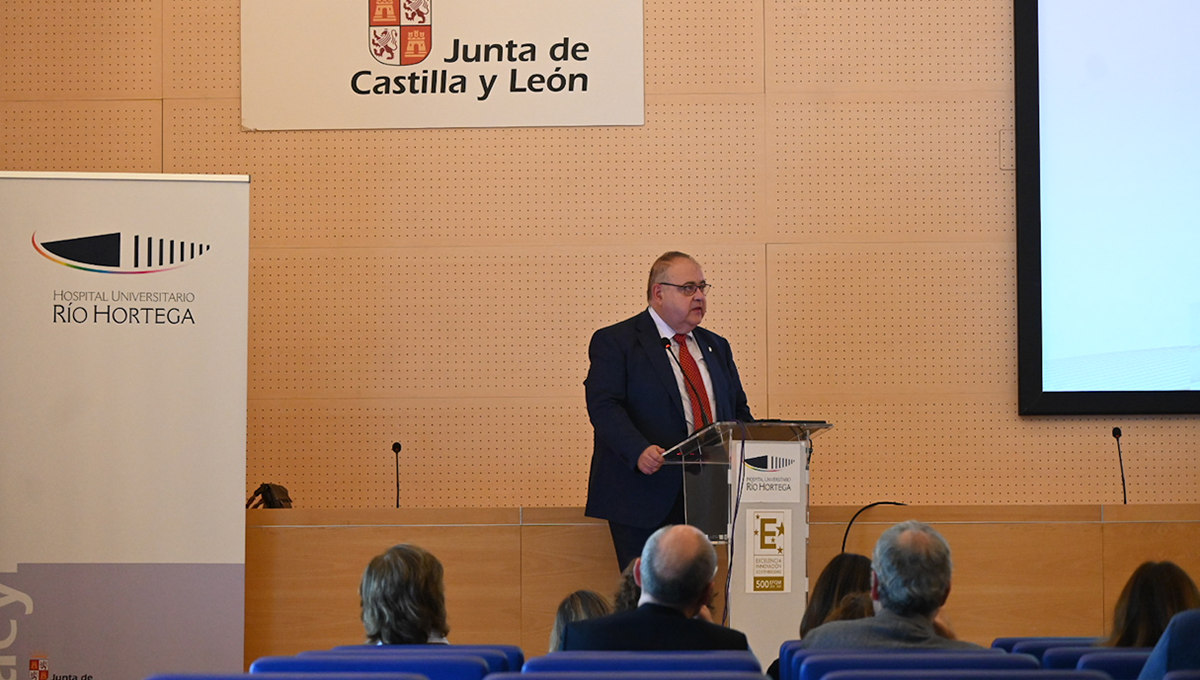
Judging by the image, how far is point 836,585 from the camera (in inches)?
138

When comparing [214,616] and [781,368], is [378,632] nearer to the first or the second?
[214,616]

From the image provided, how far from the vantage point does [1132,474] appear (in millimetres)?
6086

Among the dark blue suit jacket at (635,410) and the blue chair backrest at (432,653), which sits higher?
the dark blue suit jacket at (635,410)

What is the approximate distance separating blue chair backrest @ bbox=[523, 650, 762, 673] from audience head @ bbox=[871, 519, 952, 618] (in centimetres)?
60

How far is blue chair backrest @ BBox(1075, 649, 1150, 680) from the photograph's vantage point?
235 centimetres

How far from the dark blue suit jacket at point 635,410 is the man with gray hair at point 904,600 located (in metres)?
1.85

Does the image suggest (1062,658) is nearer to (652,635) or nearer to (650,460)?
(652,635)

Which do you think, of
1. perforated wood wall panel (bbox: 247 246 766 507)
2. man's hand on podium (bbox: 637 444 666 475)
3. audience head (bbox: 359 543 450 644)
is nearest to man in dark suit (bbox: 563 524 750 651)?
audience head (bbox: 359 543 450 644)

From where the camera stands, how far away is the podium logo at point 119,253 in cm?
461

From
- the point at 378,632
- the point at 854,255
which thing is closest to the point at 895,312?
the point at 854,255

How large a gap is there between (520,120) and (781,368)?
6.02 feet

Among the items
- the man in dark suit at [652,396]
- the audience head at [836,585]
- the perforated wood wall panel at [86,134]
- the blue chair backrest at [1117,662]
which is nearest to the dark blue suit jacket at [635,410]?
the man in dark suit at [652,396]

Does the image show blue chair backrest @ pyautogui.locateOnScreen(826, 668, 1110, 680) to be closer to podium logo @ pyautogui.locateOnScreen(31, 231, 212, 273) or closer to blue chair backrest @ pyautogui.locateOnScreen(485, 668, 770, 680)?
blue chair backrest @ pyautogui.locateOnScreen(485, 668, 770, 680)

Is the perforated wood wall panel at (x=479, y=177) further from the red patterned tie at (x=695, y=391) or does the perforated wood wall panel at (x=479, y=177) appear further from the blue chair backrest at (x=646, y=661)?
the blue chair backrest at (x=646, y=661)
